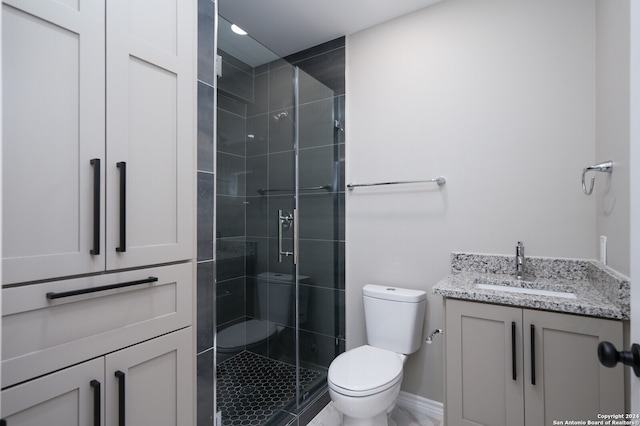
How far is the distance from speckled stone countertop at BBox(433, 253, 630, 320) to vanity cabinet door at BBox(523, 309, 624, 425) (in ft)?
0.17

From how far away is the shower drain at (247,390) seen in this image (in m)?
2.07

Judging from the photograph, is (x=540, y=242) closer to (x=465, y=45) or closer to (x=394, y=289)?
(x=394, y=289)

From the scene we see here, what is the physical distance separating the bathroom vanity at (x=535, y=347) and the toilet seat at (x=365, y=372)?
0.30m

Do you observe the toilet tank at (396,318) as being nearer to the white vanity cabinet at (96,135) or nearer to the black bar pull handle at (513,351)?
the black bar pull handle at (513,351)

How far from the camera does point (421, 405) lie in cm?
208

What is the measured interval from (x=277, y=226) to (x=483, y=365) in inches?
56.5

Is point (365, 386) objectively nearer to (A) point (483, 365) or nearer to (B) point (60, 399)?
(A) point (483, 365)

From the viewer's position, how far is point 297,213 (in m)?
2.18

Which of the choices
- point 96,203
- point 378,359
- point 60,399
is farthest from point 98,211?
point 378,359

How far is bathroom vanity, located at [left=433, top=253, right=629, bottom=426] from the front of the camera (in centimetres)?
124

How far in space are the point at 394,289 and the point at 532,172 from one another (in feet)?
3.43

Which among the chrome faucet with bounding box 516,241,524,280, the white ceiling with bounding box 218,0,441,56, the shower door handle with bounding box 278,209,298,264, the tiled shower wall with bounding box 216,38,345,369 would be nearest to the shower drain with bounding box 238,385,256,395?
the tiled shower wall with bounding box 216,38,345,369

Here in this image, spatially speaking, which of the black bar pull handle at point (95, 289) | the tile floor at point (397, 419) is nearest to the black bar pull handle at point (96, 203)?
the black bar pull handle at point (95, 289)

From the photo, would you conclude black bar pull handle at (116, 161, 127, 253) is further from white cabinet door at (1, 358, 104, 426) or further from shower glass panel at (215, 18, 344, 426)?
shower glass panel at (215, 18, 344, 426)
